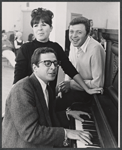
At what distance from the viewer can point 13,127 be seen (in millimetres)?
1352

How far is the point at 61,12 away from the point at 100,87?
0.71 m

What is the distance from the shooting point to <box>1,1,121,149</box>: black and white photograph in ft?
4.34

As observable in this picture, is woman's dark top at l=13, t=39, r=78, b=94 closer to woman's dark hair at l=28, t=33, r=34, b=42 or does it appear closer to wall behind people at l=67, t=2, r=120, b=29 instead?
woman's dark hair at l=28, t=33, r=34, b=42

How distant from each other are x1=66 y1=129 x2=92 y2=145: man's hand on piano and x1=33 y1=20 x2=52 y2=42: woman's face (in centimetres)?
74

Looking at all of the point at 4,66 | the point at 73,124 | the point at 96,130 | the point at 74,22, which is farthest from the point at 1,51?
the point at 96,130

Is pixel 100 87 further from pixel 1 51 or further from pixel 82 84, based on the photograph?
pixel 1 51

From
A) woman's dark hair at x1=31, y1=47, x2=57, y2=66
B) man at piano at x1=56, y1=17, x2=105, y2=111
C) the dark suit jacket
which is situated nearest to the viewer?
the dark suit jacket

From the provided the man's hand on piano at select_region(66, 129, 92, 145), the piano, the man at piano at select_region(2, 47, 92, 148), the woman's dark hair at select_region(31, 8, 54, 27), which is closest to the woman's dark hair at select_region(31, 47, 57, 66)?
the man at piano at select_region(2, 47, 92, 148)

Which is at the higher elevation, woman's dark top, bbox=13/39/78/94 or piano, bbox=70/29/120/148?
woman's dark top, bbox=13/39/78/94

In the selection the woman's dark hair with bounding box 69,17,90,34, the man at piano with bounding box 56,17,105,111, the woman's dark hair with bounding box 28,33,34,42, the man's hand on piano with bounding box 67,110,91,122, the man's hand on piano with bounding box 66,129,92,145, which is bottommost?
the man's hand on piano with bounding box 66,129,92,145

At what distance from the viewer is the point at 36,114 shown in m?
1.30

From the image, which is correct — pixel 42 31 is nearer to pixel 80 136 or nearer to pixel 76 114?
pixel 76 114

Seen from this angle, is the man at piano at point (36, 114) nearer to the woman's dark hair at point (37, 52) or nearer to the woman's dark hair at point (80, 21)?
the woman's dark hair at point (37, 52)

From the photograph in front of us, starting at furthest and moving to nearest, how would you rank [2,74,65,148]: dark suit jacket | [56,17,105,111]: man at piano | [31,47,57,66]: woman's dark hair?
[56,17,105,111]: man at piano
[31,47,57,66]: woman's dark hair
[2,74,65,148]: dark suit jacket
